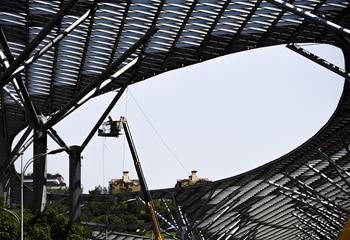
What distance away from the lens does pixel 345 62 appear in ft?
214

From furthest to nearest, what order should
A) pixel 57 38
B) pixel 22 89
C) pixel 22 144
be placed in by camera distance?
pixel 22 144 → pixel 22 89 → pixel 57 38

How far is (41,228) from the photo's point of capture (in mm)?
56062

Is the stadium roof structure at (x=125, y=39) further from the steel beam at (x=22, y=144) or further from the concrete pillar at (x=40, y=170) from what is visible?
→ the steel beam at (x=22, y=144)

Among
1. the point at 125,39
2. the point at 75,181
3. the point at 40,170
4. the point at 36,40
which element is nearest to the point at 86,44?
the point at 125,39

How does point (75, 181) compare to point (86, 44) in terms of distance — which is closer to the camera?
point (86, 44)

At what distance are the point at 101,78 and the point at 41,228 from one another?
9.35m

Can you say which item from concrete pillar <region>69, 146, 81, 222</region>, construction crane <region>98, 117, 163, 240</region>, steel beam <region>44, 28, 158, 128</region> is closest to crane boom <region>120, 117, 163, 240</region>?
construction crane <region>98, 117, 163, 240</region>

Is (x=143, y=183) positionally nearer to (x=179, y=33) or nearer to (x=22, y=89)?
(x=179, y=33)

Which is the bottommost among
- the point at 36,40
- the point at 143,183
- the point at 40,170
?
the point at 143,183

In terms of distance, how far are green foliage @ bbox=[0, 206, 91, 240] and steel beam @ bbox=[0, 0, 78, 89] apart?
8.53 metres

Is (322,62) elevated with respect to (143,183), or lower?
elevated

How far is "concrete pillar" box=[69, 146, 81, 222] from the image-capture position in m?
66.9

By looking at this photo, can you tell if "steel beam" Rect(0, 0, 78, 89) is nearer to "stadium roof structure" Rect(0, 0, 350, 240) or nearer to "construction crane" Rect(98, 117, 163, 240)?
"stadium roof structure" Rect(0, 0, 350, 240)

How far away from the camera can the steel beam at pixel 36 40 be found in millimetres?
45469
